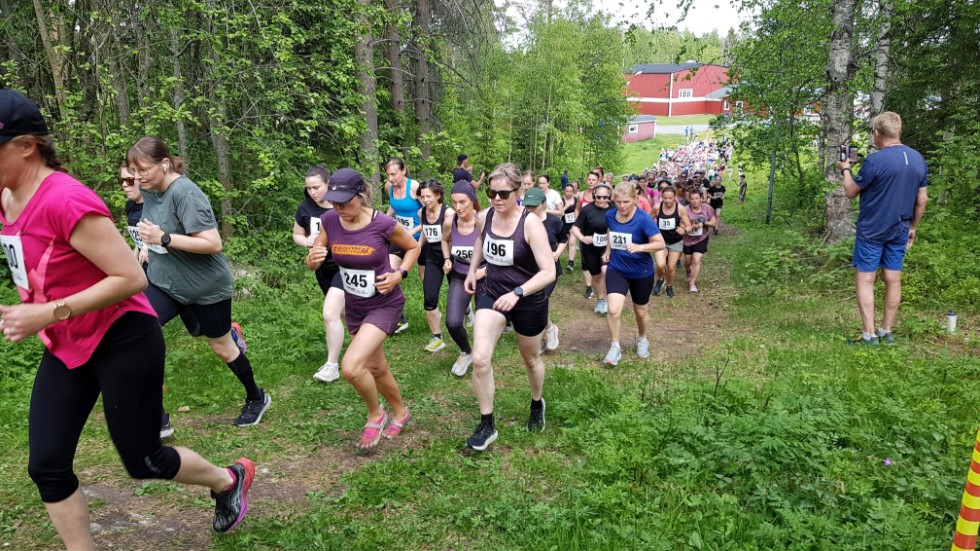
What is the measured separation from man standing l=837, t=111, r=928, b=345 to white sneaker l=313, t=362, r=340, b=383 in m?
5.56

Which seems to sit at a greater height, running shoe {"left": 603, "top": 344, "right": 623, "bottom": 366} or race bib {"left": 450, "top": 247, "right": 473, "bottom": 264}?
race bib {"left": 450, "top": 247, "right": 473, "bottom": 264}

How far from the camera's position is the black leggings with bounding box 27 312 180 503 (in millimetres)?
2469

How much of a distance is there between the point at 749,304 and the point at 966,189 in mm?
4409

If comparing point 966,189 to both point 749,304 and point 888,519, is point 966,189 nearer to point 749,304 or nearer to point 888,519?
point 749,304

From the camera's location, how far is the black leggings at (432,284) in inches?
273

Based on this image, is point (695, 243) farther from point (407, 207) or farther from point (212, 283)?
point (212, 283)

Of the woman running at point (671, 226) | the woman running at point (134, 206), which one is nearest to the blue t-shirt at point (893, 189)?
the woman running at point (671, 226)

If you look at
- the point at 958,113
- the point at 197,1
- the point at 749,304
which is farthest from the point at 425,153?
the point at 958,113

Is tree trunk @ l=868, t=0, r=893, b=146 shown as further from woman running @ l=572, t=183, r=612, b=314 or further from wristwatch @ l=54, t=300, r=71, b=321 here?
wristwatch @ l=54, t=300, r=71, b=321

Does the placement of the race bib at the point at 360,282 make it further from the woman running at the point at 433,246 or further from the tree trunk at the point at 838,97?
the tree trunk at the point at 838,97

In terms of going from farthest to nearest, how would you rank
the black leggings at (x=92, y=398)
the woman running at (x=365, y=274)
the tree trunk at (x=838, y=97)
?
the tree trunk at (x=838, y=97) < the woman running at (x=365, y=274) < the black leggings at (x=92, y=398)

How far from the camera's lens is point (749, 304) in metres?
8.84

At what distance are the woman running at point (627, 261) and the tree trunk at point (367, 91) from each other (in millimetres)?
4707

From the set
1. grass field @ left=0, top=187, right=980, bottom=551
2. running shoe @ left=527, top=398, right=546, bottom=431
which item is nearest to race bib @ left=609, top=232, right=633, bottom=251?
grass field @ left=0, top=187, right=980, bottom=551
